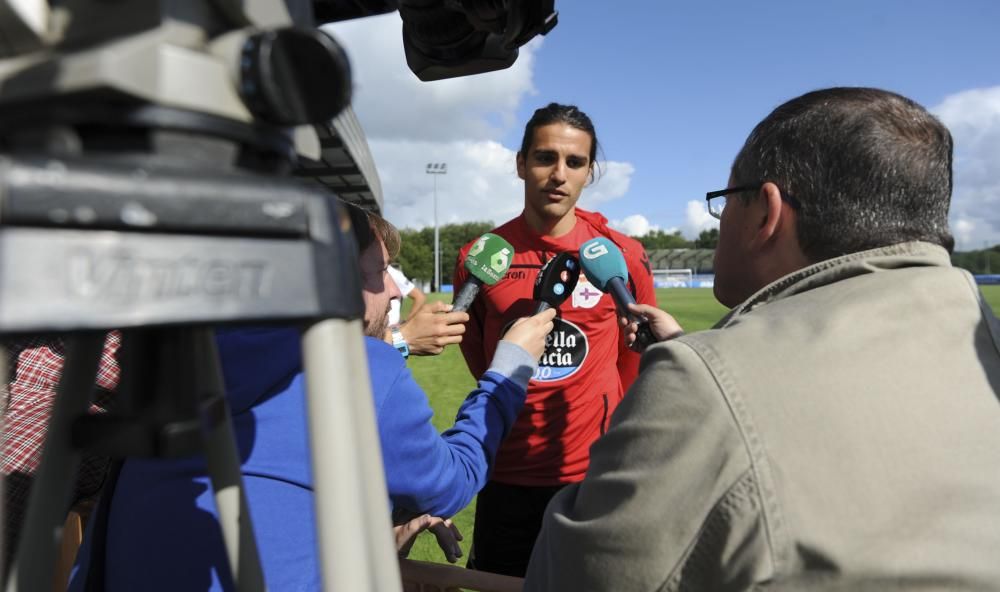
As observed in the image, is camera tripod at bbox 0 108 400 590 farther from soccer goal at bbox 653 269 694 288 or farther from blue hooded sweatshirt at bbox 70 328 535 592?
soccer goal at bbox 653 269 694 288

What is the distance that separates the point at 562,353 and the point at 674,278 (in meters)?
67.5

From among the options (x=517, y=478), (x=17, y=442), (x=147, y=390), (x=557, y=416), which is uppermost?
(x=147, y=390)

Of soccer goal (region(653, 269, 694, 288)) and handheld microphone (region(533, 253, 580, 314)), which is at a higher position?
handheld microphone (region(533, 253, 580, 314))

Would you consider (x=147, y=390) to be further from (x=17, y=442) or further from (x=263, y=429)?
(x=17, y=442)

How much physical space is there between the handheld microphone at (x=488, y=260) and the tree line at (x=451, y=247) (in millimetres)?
53401

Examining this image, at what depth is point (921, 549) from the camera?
0.98 metres

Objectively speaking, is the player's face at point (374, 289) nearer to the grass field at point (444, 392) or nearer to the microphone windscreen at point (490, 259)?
the microphone windscreen at point (490, 259)

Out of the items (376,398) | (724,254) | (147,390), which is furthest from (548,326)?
(147,390)

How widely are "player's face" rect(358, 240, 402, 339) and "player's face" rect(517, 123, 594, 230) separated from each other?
155cm

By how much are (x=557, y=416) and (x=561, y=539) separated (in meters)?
1.85

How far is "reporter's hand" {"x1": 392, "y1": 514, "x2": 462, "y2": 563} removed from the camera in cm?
209

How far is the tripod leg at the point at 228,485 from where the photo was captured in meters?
0.76

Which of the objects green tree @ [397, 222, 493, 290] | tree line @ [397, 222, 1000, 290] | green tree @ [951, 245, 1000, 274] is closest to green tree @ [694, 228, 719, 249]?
tree line @ [397, 222, 1000, 290]

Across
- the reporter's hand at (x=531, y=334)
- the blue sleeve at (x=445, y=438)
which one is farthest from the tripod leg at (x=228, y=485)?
the reporter's hand at (x=531, y=334)
